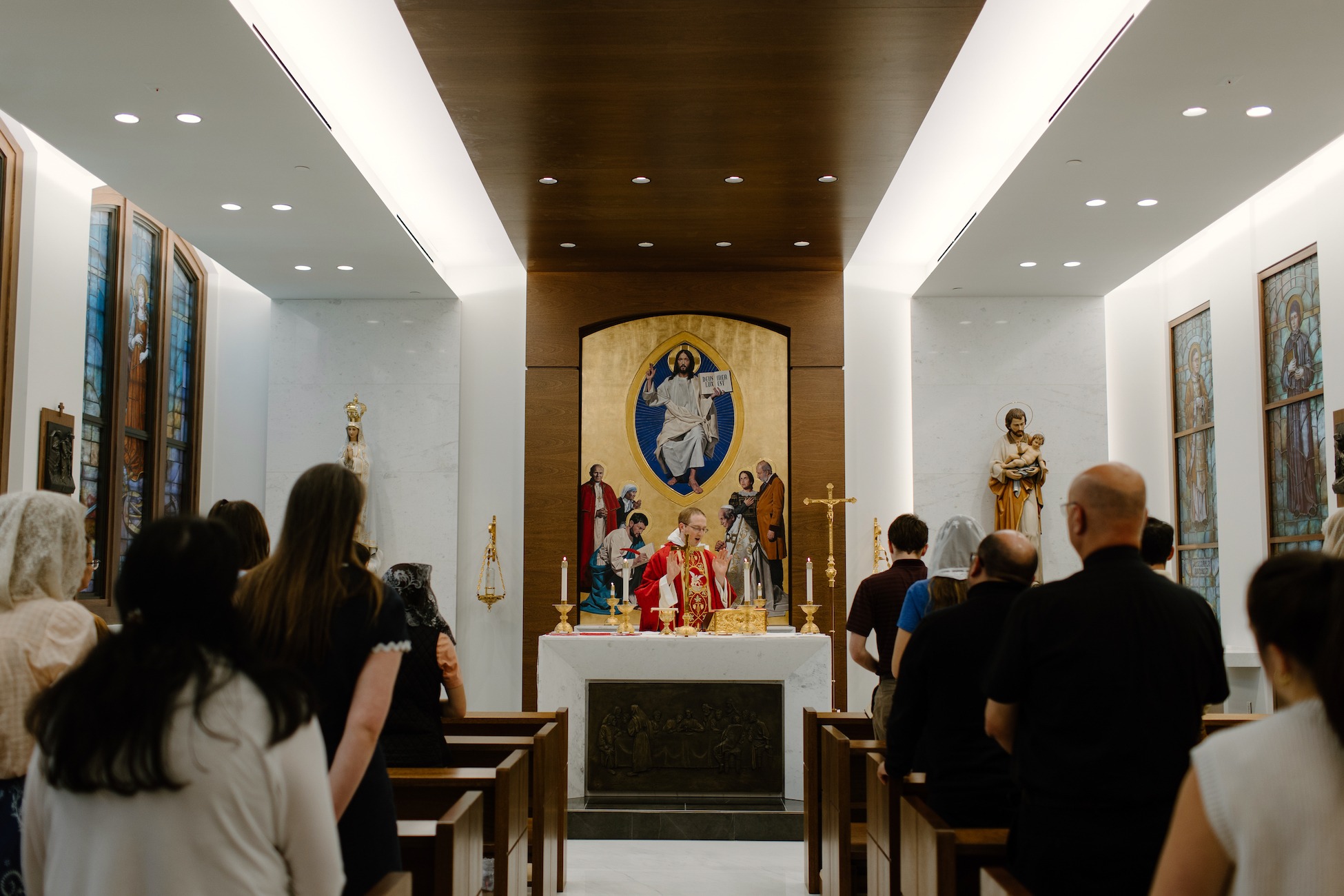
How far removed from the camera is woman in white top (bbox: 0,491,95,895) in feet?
8.78

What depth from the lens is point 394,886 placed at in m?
2.65

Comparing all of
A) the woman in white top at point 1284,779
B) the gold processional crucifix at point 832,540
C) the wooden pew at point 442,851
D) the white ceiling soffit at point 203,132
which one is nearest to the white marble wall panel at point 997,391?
the gold processional crucifix at point 832,540

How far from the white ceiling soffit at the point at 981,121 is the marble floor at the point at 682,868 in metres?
4.86

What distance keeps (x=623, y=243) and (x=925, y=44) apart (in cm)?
445

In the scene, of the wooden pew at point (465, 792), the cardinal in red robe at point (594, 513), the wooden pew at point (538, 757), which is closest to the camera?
the wooden pew at point (465, 792)

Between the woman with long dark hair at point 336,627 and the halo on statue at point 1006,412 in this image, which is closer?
the woman with long dark hair at point 336,627

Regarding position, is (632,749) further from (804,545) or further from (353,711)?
(353,711)

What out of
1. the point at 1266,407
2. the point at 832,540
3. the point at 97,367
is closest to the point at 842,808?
the point at 832,540

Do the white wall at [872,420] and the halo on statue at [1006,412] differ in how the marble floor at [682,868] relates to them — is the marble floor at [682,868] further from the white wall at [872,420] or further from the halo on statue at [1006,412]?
the halo on statue at [1006,412]

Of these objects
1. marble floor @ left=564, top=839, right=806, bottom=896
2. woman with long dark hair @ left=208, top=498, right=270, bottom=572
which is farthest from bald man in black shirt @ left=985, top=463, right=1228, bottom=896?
marble floor @ left=564, top=839, right=806, bottom=896

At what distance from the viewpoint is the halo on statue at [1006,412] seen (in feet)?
36.9

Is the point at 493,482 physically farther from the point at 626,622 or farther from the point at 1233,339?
the point at 1233,339

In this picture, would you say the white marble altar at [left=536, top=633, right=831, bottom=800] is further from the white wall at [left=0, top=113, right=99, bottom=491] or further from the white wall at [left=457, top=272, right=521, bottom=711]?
the white wall at [left=0, top=113, right=99, bottom=491]

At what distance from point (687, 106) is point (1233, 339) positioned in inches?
205
